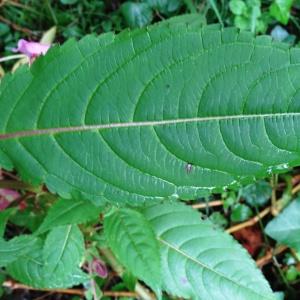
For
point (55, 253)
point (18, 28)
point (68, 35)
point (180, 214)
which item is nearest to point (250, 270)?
point (180, 214)

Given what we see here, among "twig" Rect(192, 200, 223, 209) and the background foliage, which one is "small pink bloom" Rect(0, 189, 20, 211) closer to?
the background foliage

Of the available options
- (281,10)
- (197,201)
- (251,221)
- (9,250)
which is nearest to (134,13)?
(281,10)

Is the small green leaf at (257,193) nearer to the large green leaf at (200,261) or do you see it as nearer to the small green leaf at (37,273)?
the large green leaf at (200,261)

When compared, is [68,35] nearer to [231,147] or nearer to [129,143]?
[129,143]

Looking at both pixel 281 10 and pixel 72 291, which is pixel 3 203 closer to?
pixel 72 291

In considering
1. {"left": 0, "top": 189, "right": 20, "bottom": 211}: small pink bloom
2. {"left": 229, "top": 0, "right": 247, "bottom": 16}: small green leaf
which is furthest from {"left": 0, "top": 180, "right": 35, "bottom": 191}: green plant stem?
{"left": 229, "top": 0, "right": 247, "bottom": 16}: small green leaf

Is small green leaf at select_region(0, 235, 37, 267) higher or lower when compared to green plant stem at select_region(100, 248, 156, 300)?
higher
